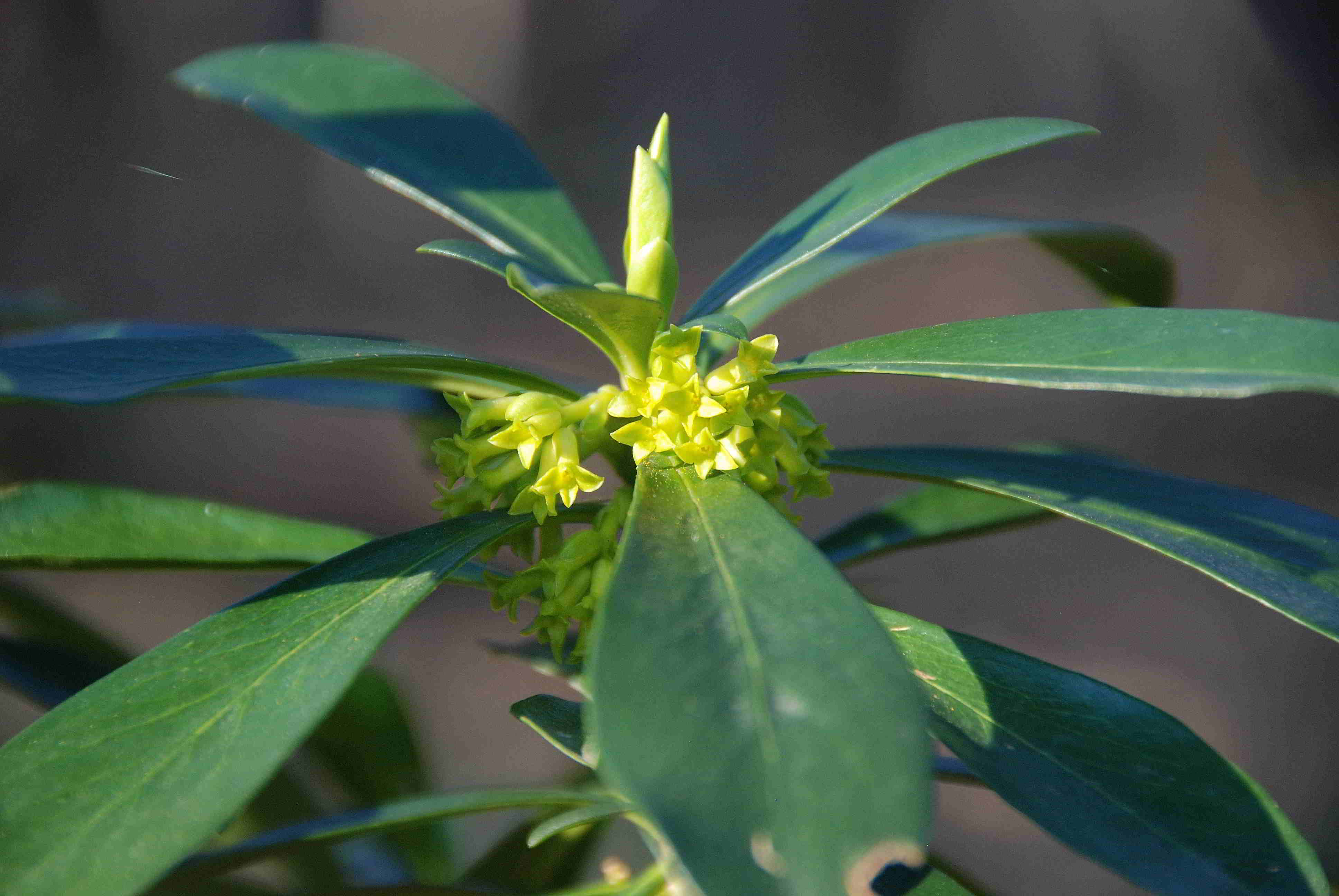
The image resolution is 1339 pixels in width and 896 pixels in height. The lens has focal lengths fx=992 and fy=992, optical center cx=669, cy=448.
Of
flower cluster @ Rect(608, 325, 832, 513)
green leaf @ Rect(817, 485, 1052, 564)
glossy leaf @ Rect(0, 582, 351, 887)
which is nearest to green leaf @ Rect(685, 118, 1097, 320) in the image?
flower cluster @ Rect(608, 325, 832, 513)

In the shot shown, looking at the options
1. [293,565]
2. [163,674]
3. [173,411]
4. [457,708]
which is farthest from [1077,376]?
[173,411]

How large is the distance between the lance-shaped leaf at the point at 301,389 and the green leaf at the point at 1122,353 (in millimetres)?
543

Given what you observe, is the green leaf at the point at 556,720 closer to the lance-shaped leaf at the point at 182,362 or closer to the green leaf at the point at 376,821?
the green leaf at the point at 376,821

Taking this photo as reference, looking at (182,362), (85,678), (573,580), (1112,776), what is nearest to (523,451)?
(573,580)

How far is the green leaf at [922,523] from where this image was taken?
1024 mm

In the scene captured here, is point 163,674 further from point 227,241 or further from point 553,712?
point 227,241

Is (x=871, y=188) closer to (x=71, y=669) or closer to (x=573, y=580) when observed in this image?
(x=573, y=580)

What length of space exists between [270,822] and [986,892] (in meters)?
0.78

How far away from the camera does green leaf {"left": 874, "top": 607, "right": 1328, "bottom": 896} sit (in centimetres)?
56

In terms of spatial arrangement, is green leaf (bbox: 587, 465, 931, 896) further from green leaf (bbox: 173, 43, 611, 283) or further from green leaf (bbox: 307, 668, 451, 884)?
green leaf (bbox: 307, 668, 451, 884)

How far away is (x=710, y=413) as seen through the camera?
0.64 m

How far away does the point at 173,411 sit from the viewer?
12.2 ft

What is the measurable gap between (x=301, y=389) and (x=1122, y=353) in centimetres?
83

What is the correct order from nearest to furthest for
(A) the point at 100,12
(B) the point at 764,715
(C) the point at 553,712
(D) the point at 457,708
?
1. (B) the point at 764,715
2. (C) the point at 553,712
3. (D) the point at 457,708
4. (A) the point at 100,12
